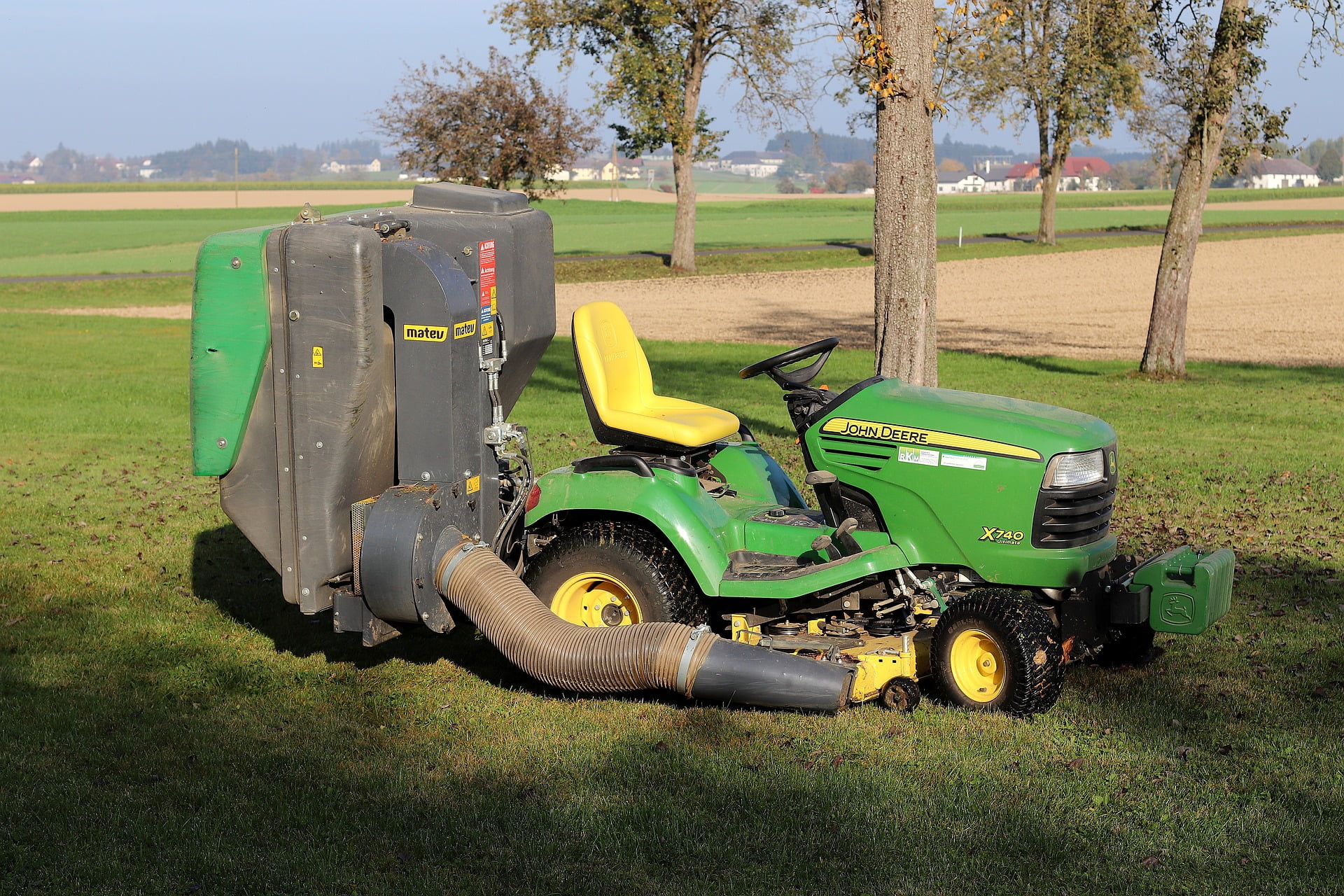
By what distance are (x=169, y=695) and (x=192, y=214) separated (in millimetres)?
71357

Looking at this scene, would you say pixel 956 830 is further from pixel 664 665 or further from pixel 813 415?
pixel 813 415

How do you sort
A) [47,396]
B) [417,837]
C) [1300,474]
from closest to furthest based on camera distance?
1. [417,837]
2. [1300,474]
3. [47,396]

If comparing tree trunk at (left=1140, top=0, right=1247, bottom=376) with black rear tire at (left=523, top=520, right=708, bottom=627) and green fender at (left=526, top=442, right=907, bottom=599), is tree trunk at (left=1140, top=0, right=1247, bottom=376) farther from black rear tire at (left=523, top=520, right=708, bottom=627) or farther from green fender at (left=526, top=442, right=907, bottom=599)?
black rear tire at (left=523, top=520, right=708, bottom=627)

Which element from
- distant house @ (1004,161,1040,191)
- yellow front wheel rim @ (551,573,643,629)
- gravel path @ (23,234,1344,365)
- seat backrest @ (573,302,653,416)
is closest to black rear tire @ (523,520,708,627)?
yellow front wheel rim @ (551,573,643,629)

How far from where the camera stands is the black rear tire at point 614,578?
5367 millimetres

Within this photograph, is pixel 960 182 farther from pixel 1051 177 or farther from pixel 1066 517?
pixel 1066 517

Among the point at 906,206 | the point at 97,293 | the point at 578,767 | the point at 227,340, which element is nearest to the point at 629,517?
the point at 578,767

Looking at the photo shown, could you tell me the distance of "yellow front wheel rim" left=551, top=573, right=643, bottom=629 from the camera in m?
5.53

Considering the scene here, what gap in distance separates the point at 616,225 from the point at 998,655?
59716 millimetres

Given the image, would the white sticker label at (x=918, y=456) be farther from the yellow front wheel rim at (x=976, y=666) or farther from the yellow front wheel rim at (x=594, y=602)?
the yellow front wheel rim at (x=594, y=602)

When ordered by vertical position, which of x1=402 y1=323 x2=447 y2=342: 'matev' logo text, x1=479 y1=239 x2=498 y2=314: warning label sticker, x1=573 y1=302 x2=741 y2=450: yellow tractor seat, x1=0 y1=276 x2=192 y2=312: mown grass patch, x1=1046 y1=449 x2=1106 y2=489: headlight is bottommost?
x1=0 y1=276 x2=192 y2=312: mown grass patch

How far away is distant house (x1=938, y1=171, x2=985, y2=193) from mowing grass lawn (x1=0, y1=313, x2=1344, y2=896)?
458ft

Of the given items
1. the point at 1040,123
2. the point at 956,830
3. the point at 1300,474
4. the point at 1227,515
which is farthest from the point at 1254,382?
the point at 1040,123

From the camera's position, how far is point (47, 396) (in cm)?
1494
